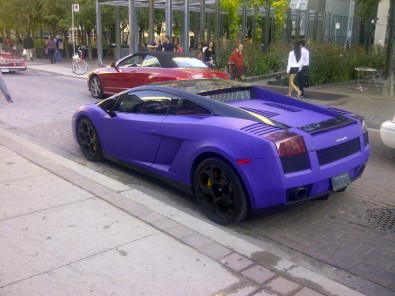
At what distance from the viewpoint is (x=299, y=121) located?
454cm

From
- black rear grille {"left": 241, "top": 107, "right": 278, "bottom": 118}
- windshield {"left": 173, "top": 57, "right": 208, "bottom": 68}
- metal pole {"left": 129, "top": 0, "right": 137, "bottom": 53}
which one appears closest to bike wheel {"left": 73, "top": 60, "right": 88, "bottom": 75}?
metal pole {"left": 129, "top": 0, "right": 137, "bottom": 53}

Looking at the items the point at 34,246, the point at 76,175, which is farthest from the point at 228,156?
the point at 76,175

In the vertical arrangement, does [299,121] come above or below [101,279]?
above

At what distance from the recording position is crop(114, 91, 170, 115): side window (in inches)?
206

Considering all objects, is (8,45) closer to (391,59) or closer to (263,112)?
(391,59)

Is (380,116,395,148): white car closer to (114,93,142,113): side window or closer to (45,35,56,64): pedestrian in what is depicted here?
(114,93,142,113): side window

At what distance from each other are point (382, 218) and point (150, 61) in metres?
8.54

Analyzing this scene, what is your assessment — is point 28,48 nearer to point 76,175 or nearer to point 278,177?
point 76,175

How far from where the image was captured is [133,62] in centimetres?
1235

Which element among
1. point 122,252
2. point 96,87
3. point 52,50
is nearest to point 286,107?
point 122,252

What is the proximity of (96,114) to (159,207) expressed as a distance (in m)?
2.09

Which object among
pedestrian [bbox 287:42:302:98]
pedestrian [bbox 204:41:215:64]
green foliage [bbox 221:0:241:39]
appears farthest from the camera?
green foliage [bbox 221:0:241:39]

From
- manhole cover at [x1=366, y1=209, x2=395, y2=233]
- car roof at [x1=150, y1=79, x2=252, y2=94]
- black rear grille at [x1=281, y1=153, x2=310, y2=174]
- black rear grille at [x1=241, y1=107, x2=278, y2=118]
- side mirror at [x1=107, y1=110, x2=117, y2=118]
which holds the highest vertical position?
car roof at [x1=150, y1=79, x2=252, y2=94]

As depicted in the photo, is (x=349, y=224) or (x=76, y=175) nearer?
(x=349, y=224)
